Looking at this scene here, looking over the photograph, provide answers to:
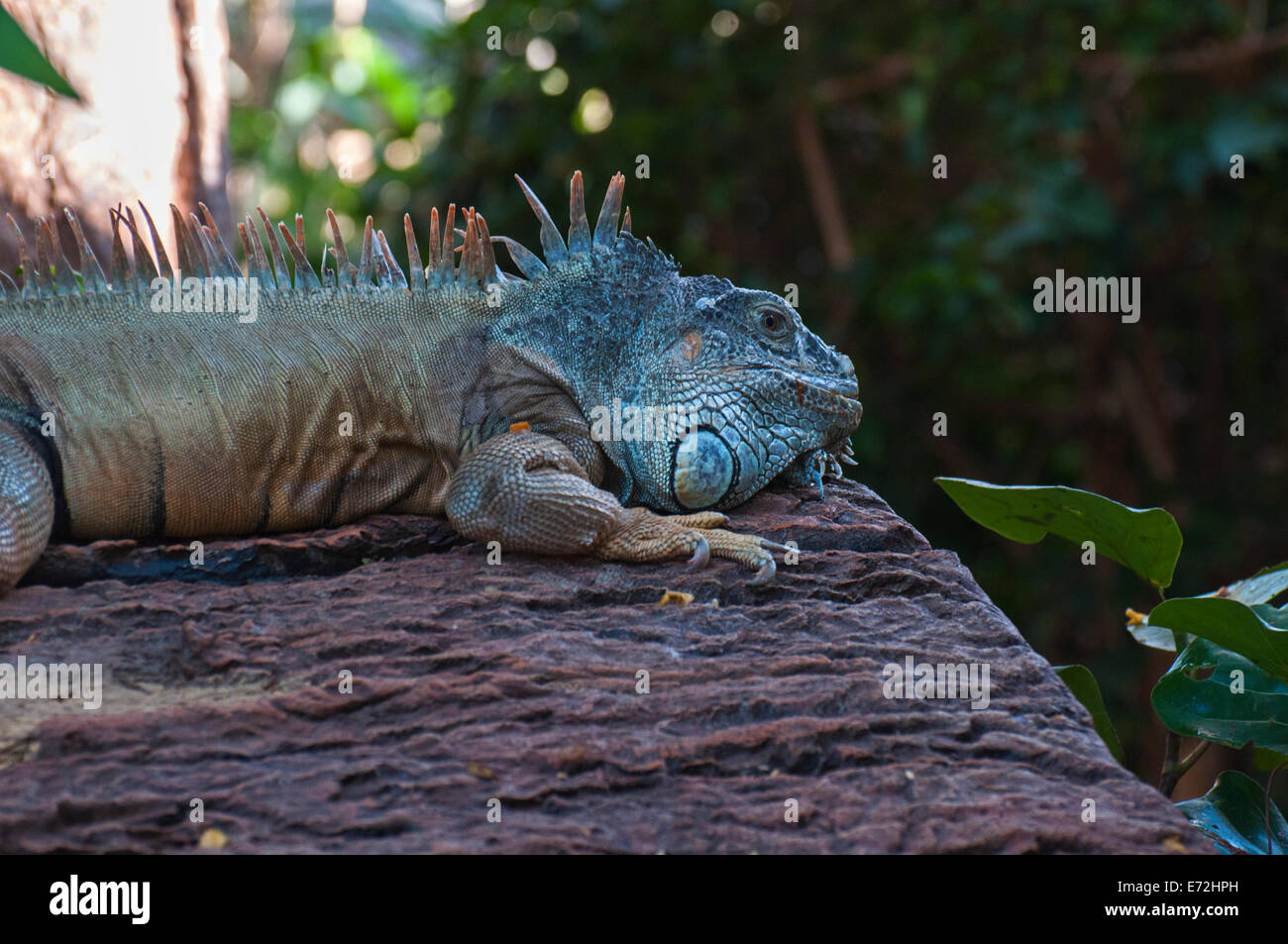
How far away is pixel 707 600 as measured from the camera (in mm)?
3732

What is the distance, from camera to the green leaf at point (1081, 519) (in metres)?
3.45

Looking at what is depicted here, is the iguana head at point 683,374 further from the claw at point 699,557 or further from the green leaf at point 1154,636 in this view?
the green leaf at point 1154,636

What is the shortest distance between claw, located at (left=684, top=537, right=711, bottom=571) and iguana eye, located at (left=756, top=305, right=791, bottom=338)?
91 centimetres

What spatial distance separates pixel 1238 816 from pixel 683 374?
2.17 meters

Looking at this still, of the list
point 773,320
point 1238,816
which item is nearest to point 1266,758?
point 1238,816

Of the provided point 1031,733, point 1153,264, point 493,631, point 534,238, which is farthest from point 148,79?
point 1153,264

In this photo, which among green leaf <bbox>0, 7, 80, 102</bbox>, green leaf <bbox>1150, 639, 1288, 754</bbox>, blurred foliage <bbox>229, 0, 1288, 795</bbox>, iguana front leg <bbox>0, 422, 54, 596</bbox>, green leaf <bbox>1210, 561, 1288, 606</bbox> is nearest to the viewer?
green leaf <bbox>0, 7, 80, 102</bbox>

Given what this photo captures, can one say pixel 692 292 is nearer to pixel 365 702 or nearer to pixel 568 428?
pixel 568 428

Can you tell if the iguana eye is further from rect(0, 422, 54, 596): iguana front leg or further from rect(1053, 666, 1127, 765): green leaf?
rect(0, 422, 54, 596): iguana front leg

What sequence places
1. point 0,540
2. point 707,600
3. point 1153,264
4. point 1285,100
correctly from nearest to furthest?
point 0,540 < point 707,600 < point 1285,100 < point 1153,264

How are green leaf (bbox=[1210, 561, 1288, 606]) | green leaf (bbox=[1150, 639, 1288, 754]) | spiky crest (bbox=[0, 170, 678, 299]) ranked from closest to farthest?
1. green leaf (bbox=[1150, 639, 1288, 754])
2. green leaf (bbox=[1210, 561, 1288, 606])
3. spiky crest (bbox=[0, 170, 678, 299])

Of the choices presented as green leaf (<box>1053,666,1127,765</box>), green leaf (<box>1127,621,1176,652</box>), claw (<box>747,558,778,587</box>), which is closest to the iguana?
claw (<box>747,558,778,587</box>)

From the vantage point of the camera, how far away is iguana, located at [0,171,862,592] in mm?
3830
